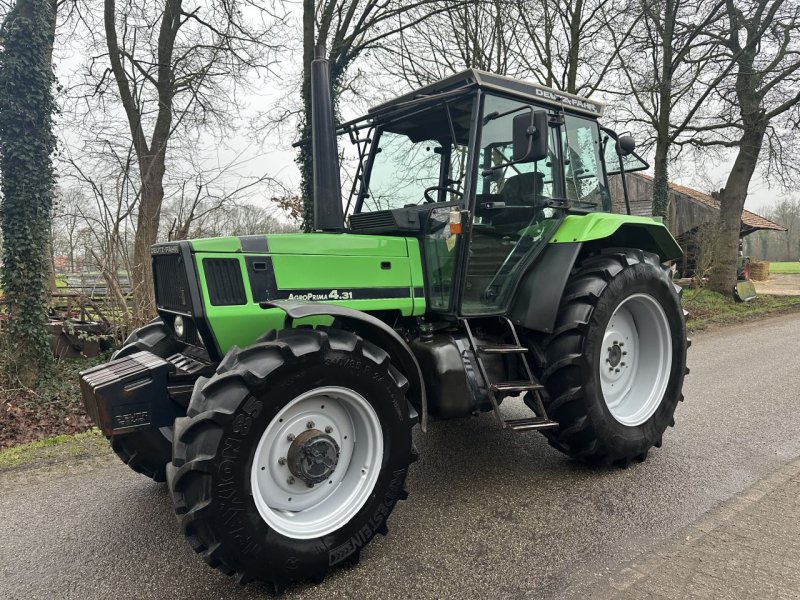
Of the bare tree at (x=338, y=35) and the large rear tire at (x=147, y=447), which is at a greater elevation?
the bare tree at (x=338, y=35)

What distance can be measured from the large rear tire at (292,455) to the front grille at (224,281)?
15.1 inches

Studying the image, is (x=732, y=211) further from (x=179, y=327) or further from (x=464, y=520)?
(x=179, y=327)

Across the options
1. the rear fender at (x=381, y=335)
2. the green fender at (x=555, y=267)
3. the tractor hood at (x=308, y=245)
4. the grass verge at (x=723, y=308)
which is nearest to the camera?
the rear fender at (x=381, y=335)

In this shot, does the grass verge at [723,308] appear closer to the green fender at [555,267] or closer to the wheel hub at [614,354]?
the wheel hub at [614,354]

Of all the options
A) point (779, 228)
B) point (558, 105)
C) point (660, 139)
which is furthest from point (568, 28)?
point (779, 228)

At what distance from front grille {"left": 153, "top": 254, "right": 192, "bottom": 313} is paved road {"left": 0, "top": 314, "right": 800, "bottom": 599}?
3.97ft

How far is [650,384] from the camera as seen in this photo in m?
4.09

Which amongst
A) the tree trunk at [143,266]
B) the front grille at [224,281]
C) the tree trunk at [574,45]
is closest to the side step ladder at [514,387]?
the front grille at [224,281]

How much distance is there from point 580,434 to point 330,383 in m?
1.82

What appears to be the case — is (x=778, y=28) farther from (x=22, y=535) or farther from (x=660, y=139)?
(x=22, y=535)

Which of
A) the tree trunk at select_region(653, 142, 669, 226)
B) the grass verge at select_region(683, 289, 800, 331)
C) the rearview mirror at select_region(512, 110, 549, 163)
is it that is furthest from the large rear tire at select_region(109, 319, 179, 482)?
the tree trunk at select_region(653, 142, 669, 226)

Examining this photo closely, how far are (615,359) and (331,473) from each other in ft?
7.69

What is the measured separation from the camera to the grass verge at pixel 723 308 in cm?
1138

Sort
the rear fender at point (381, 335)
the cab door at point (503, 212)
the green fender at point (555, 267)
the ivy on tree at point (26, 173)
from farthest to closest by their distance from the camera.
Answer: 1. the ivy on tree at point (26, 173)
2. the green fender at point (555, 267)
3. the cab door at point (503, 212)
4. the rear fender at point (381, 335)
